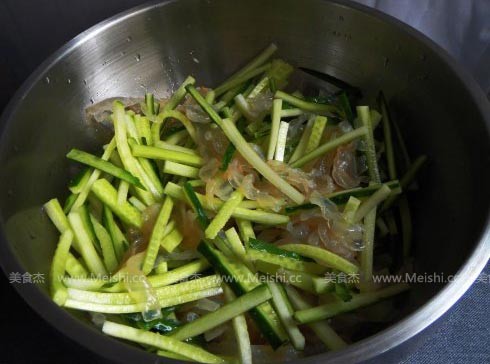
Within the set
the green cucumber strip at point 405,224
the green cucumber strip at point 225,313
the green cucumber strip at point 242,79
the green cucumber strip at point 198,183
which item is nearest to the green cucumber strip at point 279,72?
the green cucumber strip at point 242,79

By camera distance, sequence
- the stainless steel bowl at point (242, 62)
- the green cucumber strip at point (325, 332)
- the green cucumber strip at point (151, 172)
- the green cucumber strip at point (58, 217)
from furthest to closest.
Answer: the green cucumber strip at point (151, 172)
the green cucumber strip at point (58, 217)
the green cucumber strip at point (325, 332)
the stainless steel bowl at point (242, 62)

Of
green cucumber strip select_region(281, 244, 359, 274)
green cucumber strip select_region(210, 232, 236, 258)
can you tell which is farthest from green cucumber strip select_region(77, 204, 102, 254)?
green cucumber strip select_region(281, 244, 359, 274)

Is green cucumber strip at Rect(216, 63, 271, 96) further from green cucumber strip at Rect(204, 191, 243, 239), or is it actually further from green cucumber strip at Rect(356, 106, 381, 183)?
green cucumber strip at Rect(204, 191, 243, 239)

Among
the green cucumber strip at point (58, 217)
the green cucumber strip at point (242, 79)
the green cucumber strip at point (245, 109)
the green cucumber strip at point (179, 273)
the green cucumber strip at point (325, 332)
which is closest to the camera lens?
the green cucumber strip at point (325, 332)

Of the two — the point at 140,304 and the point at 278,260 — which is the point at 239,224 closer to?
the point at 278,260

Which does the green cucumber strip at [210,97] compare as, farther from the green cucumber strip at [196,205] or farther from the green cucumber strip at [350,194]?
the green cucumber strip at [350,194]

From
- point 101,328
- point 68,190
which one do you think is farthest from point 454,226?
point 68,190
